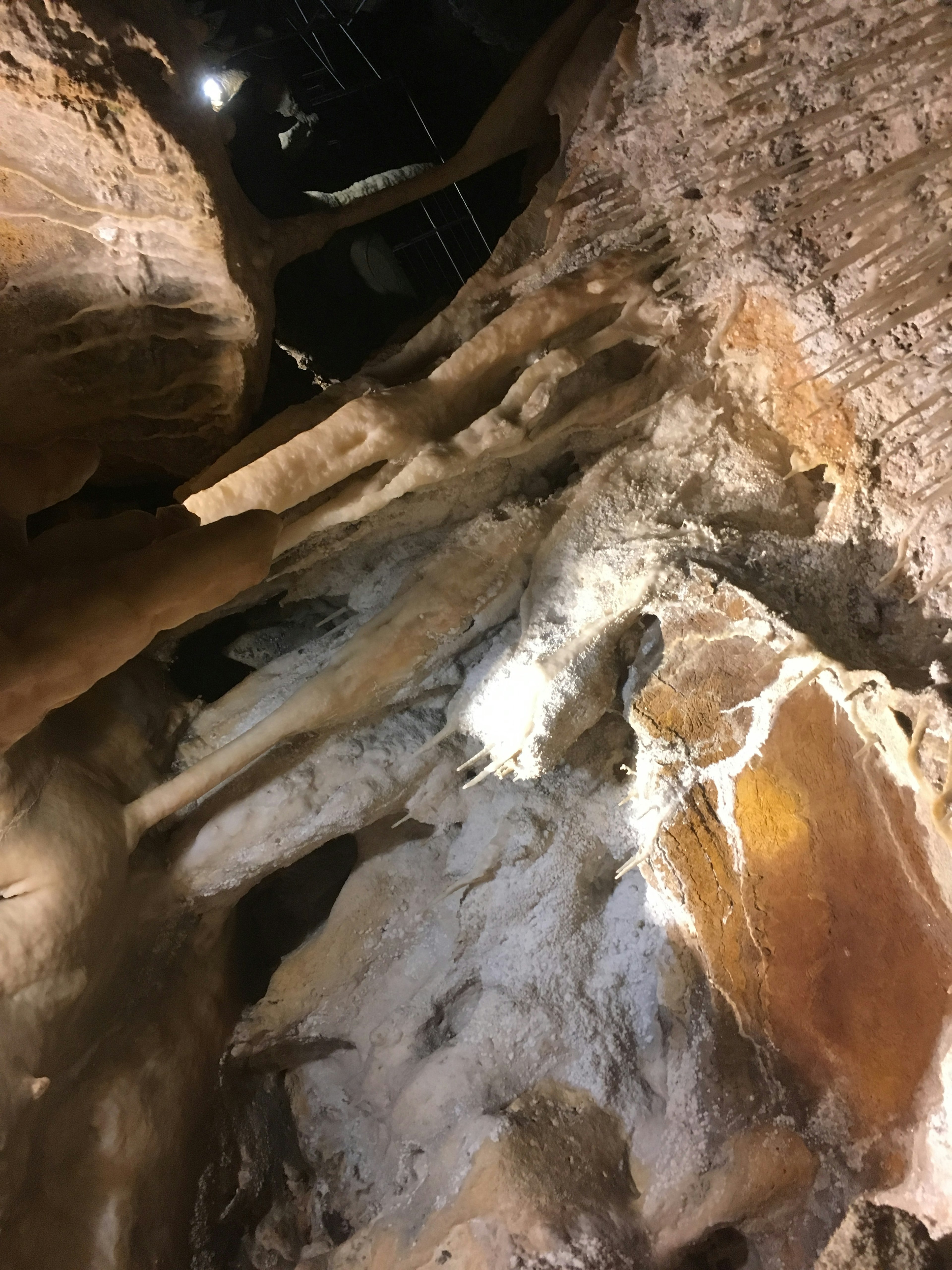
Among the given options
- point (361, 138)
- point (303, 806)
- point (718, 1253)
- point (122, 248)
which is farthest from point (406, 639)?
point (718, 1253)

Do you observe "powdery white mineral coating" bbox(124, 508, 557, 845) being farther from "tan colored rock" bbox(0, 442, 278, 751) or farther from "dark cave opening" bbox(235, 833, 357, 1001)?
"dark cave opening" bbox(235, 833, 357, 1001)

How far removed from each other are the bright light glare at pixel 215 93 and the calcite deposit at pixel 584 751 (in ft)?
3.87

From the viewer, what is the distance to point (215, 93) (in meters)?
3.11

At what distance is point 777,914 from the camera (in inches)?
104

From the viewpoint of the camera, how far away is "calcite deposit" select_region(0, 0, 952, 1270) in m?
2.33

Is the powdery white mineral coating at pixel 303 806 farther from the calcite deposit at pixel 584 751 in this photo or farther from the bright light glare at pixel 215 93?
the bright light glare at pixel 215 93

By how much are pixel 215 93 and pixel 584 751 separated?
9.77 feet

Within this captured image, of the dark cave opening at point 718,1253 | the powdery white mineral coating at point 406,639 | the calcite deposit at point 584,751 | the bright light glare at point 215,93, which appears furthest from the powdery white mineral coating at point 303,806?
the bright light glare at point 215,93

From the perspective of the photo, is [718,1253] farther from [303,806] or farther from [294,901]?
[294,901]

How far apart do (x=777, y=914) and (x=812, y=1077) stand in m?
0.50

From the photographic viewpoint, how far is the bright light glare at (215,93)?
300cm

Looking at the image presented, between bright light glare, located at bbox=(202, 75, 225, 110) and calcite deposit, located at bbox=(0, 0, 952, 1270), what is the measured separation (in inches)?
46.5

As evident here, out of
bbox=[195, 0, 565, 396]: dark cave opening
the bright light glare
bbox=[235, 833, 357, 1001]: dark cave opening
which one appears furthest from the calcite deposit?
the bright light glare

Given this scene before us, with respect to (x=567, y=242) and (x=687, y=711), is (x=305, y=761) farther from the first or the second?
(x=567, y=242)
